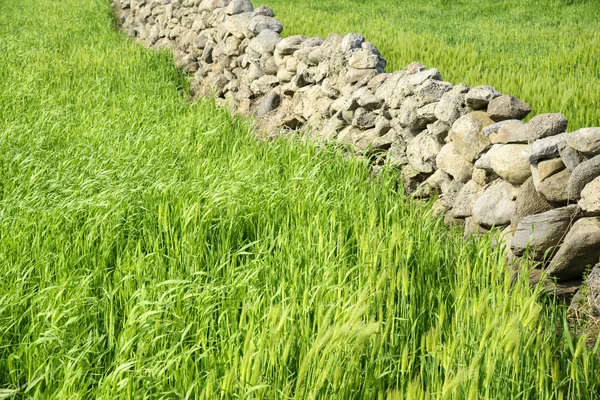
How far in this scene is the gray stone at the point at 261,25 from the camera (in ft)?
21.6

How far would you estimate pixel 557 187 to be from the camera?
2904 mm

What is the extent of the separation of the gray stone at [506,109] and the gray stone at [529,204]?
2.00ft

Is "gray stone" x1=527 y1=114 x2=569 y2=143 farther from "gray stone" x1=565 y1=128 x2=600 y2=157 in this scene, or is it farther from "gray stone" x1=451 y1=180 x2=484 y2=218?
"gray stone" x1=451 y1=180 x2=484 y2=218

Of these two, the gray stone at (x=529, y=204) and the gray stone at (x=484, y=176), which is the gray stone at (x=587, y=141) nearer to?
the gray stone at (x=529, y=204)

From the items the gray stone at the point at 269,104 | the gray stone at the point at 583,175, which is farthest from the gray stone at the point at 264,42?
the gray stone at the point at 583,175

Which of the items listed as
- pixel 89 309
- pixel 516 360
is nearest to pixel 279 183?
pixel 89 309

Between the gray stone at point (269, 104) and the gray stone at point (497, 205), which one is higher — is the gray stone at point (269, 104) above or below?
below

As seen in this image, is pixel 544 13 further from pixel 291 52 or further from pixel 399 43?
pixel 291 52

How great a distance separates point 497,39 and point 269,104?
4183 millimetres

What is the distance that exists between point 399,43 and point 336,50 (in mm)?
2517

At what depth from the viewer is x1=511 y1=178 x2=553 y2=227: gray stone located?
302 cm

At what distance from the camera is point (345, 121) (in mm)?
4840

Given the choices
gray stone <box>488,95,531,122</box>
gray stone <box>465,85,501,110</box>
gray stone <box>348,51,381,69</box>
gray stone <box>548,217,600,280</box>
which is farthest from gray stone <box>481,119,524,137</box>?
gray stone <box>348,51,381,69</box>

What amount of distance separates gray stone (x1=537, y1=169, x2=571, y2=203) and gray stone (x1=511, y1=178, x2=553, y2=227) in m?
0.08
